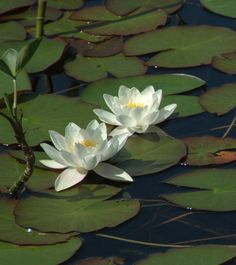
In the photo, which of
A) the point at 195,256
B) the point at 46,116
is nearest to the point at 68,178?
the point at 46,116

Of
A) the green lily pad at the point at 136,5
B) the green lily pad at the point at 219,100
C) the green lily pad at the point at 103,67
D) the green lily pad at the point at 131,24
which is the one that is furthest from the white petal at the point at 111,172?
the green lily pad at the point at 136,5

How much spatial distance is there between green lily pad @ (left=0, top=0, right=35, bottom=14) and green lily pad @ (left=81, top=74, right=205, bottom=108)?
0.76 metres

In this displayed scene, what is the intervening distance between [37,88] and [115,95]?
32 cm

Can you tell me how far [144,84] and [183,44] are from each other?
35 centimetres

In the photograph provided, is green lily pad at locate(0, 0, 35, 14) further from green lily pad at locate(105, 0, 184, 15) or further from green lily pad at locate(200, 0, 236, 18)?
green lily pad at locate(200, 0, 236, 18)

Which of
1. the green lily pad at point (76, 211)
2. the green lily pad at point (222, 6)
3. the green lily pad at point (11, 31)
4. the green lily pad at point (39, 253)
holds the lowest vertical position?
the green lily pad at point (39, 253)

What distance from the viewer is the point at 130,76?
2760 mm

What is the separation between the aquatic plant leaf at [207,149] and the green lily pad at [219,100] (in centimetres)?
20

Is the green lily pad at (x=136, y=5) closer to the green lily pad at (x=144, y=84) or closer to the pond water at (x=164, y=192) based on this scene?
the pond water at (x=164, y=192)

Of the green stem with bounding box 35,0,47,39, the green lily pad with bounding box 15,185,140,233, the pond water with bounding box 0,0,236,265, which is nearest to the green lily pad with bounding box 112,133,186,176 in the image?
the pond water with bounding box 0,0,236,265

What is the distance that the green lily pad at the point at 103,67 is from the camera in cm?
284

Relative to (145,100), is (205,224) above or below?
below

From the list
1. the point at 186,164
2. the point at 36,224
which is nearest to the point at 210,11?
the point at 186,164

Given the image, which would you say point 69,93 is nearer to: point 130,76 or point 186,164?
point 130,76
